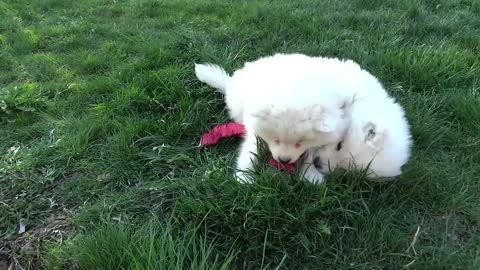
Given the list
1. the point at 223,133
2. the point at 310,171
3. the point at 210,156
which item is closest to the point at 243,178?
the point at 310,171

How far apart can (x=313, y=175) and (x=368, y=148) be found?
13.3 inches

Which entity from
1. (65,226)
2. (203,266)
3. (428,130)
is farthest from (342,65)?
(65,226)

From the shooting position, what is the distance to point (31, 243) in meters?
2.60

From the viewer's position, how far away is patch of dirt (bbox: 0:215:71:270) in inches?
97.7

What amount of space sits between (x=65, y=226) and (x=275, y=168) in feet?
4.03

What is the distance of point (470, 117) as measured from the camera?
11.1 feet

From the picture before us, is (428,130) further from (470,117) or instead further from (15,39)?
(15,39)

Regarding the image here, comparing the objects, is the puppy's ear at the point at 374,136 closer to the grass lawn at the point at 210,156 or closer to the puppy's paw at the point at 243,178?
the grass lawn at the point at 210,156

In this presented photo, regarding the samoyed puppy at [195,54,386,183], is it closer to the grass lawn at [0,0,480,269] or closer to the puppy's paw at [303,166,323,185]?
the puppy's paw at [303,166,323,185]

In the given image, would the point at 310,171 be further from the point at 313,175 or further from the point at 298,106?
the point at 298,106

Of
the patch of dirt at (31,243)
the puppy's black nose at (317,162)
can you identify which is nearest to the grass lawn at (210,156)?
the patch of dirt at (31,243)

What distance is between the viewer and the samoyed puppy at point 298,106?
2473mm

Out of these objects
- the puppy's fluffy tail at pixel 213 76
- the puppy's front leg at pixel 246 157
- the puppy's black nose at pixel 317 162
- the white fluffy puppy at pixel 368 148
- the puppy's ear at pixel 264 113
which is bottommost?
the puppy's fluffy tail at pixel 213 76

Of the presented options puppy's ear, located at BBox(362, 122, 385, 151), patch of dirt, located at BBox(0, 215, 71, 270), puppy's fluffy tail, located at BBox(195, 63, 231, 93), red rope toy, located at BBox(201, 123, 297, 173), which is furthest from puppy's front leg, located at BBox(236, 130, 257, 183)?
patch of dirt, located at BBox(0, 215, 71, 270)
